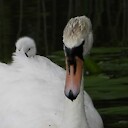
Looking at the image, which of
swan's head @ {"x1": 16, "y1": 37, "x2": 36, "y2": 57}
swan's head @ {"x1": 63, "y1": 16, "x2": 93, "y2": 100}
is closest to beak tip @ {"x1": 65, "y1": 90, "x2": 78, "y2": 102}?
swan's head @ {"x1": 63, "y1": 16, "x2": 93, "y2": 100}

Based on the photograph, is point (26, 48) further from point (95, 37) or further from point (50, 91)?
point (95, 37)

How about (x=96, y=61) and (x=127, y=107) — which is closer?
(x=127, y=107)

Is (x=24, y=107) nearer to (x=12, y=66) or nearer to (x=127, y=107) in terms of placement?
(x=12, y=66)

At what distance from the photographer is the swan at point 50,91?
447 cm

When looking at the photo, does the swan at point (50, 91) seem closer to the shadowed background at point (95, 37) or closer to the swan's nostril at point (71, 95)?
the swan's nostril at point (71, 95)

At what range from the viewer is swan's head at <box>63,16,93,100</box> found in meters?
4.37

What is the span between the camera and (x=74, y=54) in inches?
173

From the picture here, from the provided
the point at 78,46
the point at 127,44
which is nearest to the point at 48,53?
the point at 127,44

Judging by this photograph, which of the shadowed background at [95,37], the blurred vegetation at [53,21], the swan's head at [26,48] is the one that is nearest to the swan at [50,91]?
the swan's head at [26,48]

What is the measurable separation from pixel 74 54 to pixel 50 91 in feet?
3.99

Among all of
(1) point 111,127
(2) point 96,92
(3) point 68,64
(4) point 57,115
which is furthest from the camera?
(2) point 96,92

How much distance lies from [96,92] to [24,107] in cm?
129

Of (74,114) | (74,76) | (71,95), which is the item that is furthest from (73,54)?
(74,114)

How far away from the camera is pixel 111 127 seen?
593cm
